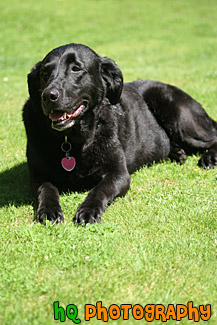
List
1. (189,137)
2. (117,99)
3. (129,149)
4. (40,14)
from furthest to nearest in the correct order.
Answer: (40,14) < (189,137) < (129,149) < (117,99)

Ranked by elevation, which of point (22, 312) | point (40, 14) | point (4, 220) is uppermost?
point (40, 14)

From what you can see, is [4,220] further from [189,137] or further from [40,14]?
[40,14]

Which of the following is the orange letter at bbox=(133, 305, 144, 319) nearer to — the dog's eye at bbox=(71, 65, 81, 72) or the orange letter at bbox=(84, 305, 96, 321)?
the orange letter at bbox=(84, 305, 96, 321)

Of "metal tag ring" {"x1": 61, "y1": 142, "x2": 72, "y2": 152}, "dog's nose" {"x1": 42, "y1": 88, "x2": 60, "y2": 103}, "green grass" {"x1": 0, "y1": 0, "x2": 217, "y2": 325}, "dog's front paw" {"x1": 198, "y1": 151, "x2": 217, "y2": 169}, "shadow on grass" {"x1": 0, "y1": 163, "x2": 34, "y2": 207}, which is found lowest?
"green grass" {"x1": 0, "y1": 0, "x2": 217, "y2": 325}

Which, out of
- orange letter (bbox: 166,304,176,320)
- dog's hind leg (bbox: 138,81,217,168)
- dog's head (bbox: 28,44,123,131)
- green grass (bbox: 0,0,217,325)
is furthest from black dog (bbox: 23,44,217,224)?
orange letter (bbox: 166,304,176,320)

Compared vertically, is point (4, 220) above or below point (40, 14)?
below

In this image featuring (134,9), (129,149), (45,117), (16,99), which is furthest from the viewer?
(134,9)

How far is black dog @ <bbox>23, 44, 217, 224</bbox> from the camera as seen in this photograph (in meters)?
3.63

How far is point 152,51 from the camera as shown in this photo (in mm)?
15641

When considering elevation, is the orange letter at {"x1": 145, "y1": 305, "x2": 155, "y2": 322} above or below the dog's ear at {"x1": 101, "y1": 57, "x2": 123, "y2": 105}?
below

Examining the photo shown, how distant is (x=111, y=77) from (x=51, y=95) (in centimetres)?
103

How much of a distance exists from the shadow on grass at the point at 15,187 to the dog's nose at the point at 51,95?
103 cm

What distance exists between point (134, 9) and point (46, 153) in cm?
2142

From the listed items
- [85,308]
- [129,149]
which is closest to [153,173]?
[129,149]
